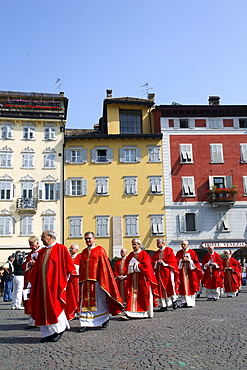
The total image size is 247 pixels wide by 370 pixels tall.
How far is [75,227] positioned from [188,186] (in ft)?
31.2

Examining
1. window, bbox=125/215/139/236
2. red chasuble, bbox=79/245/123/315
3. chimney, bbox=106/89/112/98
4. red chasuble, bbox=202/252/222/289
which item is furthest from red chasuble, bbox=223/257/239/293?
chimney, bbox=106/89/112/98

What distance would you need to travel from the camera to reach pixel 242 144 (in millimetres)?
36969

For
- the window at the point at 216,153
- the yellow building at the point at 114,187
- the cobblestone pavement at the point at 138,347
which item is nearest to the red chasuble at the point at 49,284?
the cobblestone pavement at the point at 138,347

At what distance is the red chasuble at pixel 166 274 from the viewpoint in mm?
12352

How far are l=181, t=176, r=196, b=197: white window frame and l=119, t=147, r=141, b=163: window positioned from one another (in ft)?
13.3

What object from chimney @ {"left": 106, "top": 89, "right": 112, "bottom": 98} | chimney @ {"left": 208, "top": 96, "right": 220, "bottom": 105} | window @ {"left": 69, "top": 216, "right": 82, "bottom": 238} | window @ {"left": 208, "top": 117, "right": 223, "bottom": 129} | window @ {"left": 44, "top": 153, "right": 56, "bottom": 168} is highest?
chimney @ {"left": 106, "top": 89, "right": 112, "bottom": 98}

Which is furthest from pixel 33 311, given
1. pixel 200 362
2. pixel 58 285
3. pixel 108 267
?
pixel 200 362

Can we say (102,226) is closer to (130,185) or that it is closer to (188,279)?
(130,185)

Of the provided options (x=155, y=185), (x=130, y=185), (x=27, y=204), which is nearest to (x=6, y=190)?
(x=27, y=204)

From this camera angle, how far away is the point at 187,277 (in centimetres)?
1348

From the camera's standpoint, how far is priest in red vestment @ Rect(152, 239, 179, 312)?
12.3m

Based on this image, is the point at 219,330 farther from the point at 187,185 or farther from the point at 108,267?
the point at 187,185

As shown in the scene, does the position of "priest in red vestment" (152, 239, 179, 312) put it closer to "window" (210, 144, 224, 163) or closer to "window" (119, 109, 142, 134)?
"window" (210, 144, 224, 163)

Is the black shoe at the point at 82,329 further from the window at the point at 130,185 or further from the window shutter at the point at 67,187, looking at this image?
the window at the point at 130,185
